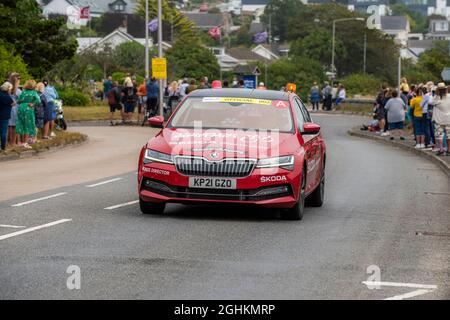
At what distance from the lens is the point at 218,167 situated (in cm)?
1459

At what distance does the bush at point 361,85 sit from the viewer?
10638 cm

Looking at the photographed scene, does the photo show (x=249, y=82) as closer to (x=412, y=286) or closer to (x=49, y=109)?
(x=49, y=109)

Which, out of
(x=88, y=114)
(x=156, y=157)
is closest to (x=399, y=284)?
(x=156, y=157)

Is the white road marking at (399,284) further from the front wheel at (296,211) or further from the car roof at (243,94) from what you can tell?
the car roof at (243,94)

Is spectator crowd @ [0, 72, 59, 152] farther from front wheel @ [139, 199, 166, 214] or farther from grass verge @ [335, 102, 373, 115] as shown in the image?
grass verge @ [335, 102, 373, 115]

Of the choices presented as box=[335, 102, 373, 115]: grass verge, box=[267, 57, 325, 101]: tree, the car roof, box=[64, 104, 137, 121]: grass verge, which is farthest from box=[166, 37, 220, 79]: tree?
the car roof

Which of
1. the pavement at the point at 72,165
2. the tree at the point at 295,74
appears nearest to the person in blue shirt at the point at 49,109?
the pavement at the point at 72,165

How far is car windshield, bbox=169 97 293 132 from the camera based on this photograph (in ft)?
51.8

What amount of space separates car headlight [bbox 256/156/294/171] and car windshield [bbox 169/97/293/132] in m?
0.94

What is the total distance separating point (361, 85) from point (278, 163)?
93696 mm

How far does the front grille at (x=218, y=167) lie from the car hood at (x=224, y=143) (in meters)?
0.06

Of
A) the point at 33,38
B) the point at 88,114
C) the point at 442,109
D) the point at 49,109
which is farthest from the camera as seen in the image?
the point at 88,114

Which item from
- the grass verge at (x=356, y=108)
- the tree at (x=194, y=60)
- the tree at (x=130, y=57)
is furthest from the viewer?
the tree at (x=194, y=60)
